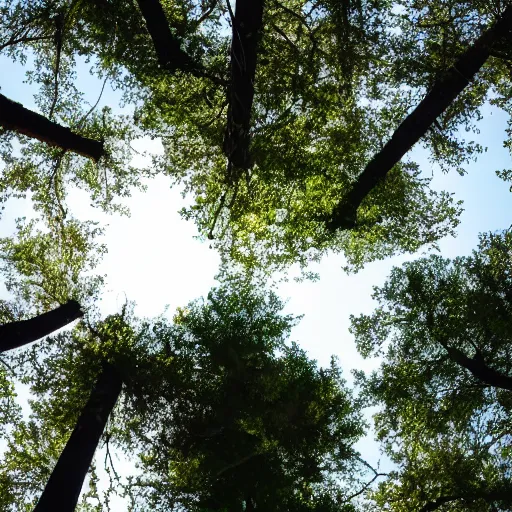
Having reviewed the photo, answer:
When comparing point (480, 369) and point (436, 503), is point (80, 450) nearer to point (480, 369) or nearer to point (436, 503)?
point (436, 503)

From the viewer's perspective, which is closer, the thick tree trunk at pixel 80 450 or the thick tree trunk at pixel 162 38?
the thick tree trunk at pixel 162 38

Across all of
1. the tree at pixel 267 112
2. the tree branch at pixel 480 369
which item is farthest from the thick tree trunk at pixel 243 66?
the tree branch at pixel 480 369

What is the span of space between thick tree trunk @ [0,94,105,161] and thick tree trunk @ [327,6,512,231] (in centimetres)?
807

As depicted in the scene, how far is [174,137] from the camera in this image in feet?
52.5

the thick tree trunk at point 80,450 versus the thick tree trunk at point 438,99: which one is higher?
the thick tree trunk at point 438,99

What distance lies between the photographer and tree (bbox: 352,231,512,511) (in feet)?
50.6

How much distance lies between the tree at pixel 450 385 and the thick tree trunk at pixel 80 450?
10401 mm

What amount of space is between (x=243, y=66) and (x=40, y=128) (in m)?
5.18

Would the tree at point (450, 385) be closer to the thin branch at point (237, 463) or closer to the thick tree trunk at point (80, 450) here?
the thin branch at point (237, 463)

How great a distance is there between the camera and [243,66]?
860cm

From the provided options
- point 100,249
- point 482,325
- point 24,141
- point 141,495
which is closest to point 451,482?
point 482,325

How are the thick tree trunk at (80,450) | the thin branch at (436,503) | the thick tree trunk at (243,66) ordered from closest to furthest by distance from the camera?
the thick tree trunk at (243,66)
the thick tree trunk at (80,450)
the thin branch at (436,503)

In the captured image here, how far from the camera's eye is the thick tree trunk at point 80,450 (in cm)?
1020

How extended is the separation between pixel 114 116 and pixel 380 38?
10.1m
